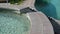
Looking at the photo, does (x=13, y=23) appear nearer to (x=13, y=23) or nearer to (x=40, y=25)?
(x=13, y=23)

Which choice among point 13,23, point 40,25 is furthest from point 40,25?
point 13,23

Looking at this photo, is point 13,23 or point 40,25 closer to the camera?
point 40,25

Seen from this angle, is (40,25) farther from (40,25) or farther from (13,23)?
(13,23)

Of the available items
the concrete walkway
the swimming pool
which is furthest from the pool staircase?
the swimming pool

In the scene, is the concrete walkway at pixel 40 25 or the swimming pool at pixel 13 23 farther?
the swimming pool at pixel 13 23

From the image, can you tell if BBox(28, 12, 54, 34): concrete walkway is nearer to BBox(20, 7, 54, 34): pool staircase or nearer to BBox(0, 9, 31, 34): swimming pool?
BBox(20, 7, 54, 34): pool staircase

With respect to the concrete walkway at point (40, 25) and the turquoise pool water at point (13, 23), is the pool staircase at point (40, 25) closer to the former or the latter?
the concrete walkway at point (40, 25)

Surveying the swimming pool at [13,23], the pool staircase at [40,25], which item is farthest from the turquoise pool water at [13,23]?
the pool staircase at [40,25]
